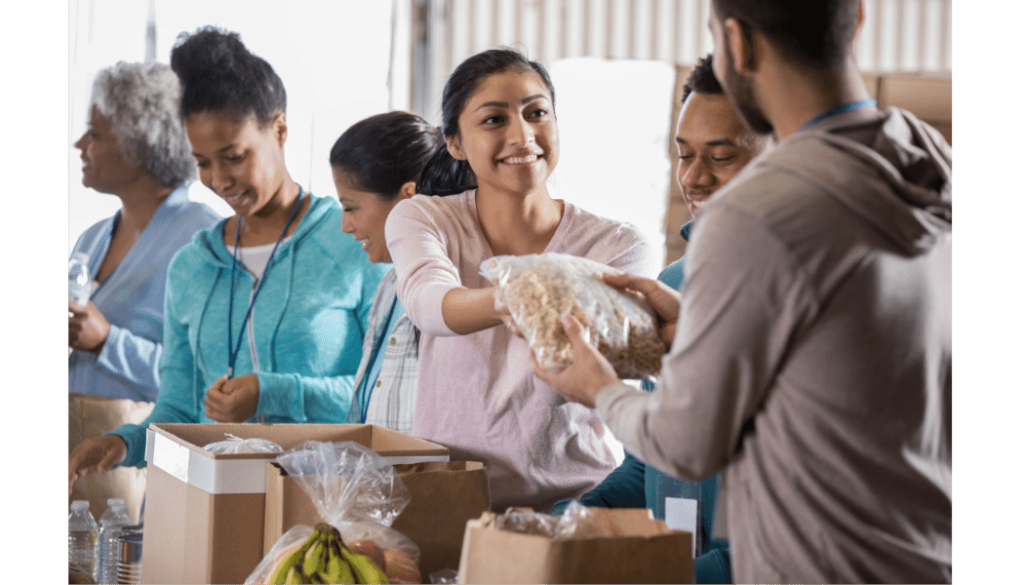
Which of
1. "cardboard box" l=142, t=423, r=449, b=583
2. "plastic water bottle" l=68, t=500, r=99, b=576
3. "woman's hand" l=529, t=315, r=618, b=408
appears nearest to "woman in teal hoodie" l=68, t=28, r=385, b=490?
"plastic water bottle" l=68, t=500, r=99, b=576

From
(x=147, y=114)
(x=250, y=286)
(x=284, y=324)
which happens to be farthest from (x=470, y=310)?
(x=147, y=114)

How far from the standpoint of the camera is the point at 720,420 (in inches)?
29.6

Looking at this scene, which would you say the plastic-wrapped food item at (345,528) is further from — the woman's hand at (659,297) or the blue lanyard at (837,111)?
the blue lanyard at (837,111)

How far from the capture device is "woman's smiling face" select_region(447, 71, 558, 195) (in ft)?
4.96

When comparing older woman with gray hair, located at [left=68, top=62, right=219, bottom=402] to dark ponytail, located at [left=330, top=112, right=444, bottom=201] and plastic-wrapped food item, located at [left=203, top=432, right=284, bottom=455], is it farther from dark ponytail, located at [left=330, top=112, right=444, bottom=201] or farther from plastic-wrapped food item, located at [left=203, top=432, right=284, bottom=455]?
plastic-wrapped food item, located at [left=203, top=432, right=284, bottom=455]

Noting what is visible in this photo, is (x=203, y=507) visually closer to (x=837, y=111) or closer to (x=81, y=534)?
(x=837, y=111)

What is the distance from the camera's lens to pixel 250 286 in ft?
7.21

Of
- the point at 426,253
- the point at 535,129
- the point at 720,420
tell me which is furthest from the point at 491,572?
the point at 535,129

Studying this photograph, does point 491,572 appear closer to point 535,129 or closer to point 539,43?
point 535,129

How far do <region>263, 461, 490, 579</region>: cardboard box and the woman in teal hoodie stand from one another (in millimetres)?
805

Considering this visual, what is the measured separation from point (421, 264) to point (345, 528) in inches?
17.8

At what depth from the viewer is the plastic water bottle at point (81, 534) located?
216 centimetres

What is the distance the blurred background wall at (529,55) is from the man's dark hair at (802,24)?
1.65 m

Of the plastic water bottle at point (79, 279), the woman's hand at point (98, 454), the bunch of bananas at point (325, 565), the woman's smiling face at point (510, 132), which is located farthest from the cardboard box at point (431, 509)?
the plastic water bottle at point (79, 279)
